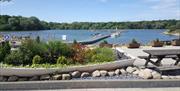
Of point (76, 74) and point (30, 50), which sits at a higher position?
point (30, 50)

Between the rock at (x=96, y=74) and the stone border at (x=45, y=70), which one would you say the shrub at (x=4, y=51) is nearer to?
the stone border at (x=45, y=70)

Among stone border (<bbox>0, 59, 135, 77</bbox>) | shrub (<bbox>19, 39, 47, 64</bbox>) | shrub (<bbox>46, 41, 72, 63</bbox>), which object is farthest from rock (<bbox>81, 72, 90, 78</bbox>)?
shrub (<bbox>19, 39, 47, 64</bbox>)

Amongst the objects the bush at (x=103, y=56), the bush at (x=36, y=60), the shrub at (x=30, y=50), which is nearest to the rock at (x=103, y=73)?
the bush at (x=103, y=56)

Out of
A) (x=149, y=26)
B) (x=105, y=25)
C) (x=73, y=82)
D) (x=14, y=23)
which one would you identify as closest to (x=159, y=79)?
(x=73, y=82)

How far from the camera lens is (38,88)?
9.72 meters

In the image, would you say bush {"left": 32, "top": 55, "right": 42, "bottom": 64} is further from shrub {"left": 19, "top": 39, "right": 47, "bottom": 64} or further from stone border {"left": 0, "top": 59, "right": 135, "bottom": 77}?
stone border {"left": 0, "top": 59, "right": 135, "bottom": 77}

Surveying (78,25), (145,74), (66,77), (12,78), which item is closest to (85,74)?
(66,77)

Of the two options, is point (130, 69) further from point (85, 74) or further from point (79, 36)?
point (79, 36)

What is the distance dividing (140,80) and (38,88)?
2.56m

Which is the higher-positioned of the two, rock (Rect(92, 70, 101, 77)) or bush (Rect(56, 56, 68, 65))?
bush (Rect(56, 56, 68, 65))

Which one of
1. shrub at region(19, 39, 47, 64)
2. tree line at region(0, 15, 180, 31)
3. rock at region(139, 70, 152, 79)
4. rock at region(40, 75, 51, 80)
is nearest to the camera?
rock at region(139, 70, 152, 79)

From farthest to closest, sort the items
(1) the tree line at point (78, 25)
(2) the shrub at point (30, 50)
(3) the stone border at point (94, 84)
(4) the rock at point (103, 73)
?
(1) the tree line at point (78, 25), (2) the shrub at point (30, 50), (4) the rock at point (103, 73), (3) the stone border at point (94, 84)

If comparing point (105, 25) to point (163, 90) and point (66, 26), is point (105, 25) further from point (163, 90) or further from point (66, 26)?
point (163, 90)

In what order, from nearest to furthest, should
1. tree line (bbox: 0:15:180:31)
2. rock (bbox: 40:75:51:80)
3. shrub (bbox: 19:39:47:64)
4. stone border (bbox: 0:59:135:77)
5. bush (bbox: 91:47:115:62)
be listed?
stone border (bbox: 0:59:135:77), rock (bbox: 40:75:51:80), shrub (bbox: 19:39:47:64), bush (bbox: 91:47:115:62), tree line (bbox: 0:15:180:31)
